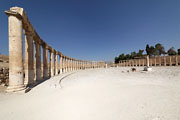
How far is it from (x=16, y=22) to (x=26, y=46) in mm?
3579

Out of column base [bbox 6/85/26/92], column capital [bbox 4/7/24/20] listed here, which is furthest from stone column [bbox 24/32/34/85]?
column base [bbox 6/85/26/92]

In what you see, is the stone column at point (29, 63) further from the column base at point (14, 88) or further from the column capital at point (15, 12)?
the column base at point (14, 88)

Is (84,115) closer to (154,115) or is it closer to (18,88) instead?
(154,115)

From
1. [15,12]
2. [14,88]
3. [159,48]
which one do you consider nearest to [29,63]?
[14,88]

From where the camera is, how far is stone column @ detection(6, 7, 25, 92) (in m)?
5.68

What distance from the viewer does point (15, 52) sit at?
592 centimetres

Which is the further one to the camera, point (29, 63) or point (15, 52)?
point (29, 63)

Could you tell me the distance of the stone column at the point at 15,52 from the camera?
18.6 feet

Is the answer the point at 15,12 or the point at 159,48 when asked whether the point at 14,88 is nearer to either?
the point at 15,12

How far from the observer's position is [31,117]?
9.41 ft

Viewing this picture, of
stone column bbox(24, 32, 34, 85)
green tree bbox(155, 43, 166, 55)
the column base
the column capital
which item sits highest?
green tree bbox(155, 43, 166, 55)

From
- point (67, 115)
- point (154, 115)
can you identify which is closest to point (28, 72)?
point (67, 115)

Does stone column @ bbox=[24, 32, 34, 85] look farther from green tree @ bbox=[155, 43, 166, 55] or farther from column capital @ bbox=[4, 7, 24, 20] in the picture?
green tree @ bbox=[155, 43, 166, 55]

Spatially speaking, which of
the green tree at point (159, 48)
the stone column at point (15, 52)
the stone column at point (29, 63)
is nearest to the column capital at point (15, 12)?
the stone column at point (15, 52)
